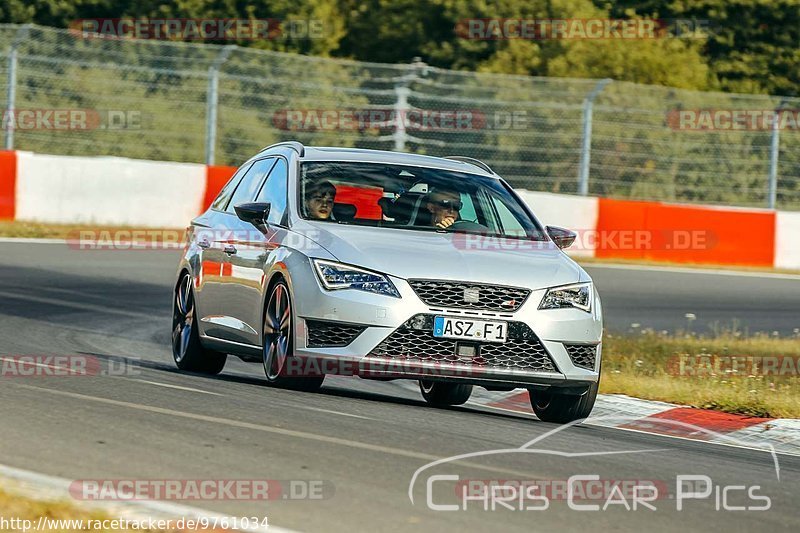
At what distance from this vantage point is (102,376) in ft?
33.9

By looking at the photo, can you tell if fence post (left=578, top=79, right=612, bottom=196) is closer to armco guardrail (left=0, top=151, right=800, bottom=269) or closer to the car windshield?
armco guardrail (left=0, top=151, right=800, bottom=269)

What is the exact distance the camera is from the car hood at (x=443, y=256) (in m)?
9.43

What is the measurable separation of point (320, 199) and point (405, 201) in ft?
1.86

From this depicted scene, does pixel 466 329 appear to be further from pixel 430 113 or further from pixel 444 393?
pixel 430 113

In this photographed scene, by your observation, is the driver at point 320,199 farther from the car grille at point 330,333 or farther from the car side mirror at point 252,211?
the car grille at point 330,333

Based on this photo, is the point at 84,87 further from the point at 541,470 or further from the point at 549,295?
the point at 541,470

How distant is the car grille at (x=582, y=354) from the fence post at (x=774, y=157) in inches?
701

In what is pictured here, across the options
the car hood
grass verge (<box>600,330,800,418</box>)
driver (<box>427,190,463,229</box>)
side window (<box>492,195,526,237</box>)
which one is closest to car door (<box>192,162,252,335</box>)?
the car hood

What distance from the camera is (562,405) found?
10.1 metres

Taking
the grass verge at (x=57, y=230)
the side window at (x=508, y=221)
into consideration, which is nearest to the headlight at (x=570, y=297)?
the side window at (x=508, y=221)

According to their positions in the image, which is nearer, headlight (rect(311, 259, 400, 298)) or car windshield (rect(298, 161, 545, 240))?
headlight (rect(311, 259, 400, 298))

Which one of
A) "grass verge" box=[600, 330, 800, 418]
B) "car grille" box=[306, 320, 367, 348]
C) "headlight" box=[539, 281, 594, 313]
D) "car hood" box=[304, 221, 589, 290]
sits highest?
"car hood" box=[304, 221, 589, 290]

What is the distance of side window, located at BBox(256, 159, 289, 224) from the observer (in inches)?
414

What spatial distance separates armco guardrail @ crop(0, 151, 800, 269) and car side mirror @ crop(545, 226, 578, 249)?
566 inches
